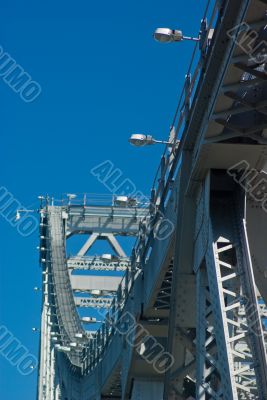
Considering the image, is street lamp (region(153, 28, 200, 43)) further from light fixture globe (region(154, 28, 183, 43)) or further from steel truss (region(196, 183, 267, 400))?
steel truss (region(196, 183, 267, 400))

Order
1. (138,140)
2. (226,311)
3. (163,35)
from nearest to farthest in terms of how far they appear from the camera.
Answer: (226,311), (163,35), (138,140)

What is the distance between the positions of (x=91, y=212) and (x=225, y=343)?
27877 millimetres

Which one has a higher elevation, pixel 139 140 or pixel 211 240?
pixel 139 140

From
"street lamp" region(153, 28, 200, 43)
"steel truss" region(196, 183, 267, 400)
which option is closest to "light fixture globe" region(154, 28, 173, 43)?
"street lamp" region(153, 28, 200, 43)

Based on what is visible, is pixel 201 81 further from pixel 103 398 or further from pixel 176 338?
pixel 103 398

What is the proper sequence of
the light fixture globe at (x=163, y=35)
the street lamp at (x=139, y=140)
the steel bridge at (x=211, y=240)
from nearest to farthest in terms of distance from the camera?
the steel bridge at (x=211, y=240) < the light fixture globe at (x=163, y=35) < the street lamp at (x=139, y=140)

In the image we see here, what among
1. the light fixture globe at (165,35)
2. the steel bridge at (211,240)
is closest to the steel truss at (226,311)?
the steel bridge at (211,240)

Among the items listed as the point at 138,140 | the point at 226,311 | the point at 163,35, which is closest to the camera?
the point at 226,311

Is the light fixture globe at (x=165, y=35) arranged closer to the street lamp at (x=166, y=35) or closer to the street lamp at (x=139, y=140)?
the street lamp at (x=166, y=35)

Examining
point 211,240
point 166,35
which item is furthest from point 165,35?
point 211,240

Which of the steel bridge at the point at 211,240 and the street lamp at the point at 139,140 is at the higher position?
the street lamp at the point at 139,140

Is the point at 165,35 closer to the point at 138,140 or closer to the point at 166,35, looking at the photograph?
the point at 166,35

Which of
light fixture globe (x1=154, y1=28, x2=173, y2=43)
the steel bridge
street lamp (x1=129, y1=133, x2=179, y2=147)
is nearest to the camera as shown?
the steel bridge

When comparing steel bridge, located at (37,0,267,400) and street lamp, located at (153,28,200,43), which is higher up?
street lamp, located at (153,28,200,43)
